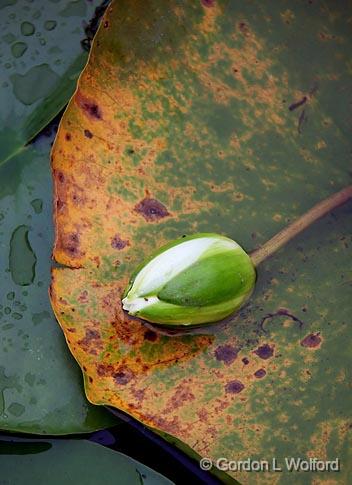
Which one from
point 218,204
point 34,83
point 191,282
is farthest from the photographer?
point 34,83

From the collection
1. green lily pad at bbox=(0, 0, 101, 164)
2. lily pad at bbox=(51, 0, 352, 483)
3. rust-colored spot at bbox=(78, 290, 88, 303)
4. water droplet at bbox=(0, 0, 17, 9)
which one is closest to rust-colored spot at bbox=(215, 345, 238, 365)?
lily pad at bbox=(51, 0, 352, 483)

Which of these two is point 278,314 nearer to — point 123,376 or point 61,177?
point 123,376

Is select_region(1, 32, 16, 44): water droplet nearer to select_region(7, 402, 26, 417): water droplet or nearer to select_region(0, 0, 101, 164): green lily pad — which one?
select_region(0, 0, 101, 164): green lily pad

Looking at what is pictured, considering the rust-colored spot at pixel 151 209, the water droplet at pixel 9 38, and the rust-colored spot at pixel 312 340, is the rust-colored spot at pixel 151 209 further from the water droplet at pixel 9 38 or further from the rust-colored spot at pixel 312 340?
the water droplet at pixel 9 38

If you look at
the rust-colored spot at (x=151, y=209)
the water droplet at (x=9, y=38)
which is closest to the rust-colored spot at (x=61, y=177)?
the rust-colored spot at (x=151, y=209)

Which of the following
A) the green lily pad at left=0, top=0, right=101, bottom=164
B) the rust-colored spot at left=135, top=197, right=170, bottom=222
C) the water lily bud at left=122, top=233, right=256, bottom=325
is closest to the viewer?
the water lily bud at left=122, top=233, right=256, bottom=325

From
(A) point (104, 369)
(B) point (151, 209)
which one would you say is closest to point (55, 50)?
(B) point (151, 209)
